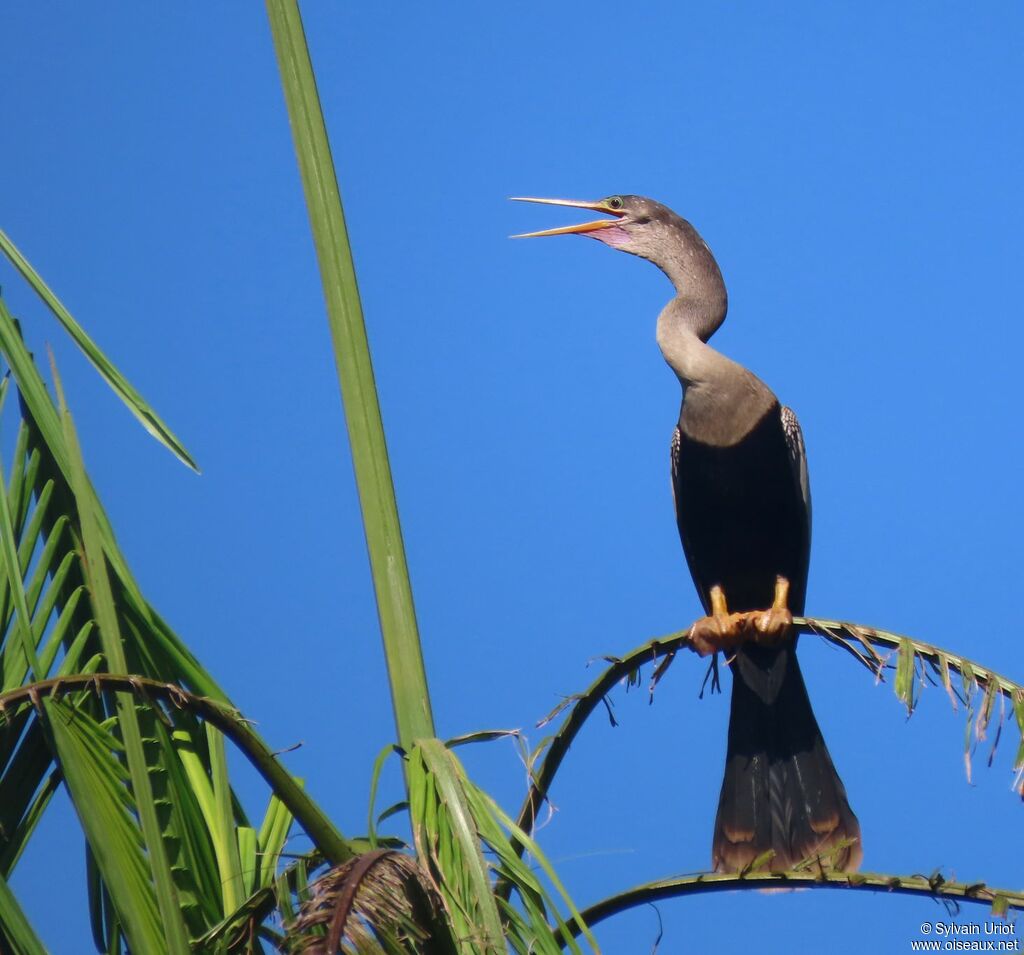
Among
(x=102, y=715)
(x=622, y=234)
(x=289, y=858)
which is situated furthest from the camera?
(x=622, y=234)

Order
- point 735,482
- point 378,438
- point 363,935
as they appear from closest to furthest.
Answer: point 363,935 → point 378,438 → point 735,482

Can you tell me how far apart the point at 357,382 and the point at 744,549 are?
2.41 meters

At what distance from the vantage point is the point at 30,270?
8.57ft

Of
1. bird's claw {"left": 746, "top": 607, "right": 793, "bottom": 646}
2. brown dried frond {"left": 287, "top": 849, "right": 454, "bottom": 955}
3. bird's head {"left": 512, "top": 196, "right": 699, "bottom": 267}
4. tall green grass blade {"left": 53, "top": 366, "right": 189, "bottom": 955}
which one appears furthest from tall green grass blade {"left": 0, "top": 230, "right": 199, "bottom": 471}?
bird's head {"left": 512, "top": 196, "right": 699, "bottom": 267}

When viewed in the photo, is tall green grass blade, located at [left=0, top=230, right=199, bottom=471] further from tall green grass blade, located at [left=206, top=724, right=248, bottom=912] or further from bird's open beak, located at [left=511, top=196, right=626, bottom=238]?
bird's open beak, located at [left=511, top=196, right=626, bottom=238]

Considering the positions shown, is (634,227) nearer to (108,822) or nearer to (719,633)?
(719,633)

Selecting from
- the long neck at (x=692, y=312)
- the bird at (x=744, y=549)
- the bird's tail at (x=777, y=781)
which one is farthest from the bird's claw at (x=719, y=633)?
the long neck at (x=692, y=312)

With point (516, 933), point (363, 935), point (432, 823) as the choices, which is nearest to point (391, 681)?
point (432, 823)

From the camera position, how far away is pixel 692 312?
4.60 m

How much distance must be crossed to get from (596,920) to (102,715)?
979 millimetres

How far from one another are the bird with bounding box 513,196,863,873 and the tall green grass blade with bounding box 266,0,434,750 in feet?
4.23

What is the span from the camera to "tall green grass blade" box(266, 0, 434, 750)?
2.36 metres

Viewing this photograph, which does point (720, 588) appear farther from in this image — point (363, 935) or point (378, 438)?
point (363, 935)

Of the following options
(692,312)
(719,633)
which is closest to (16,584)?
(719,633)
